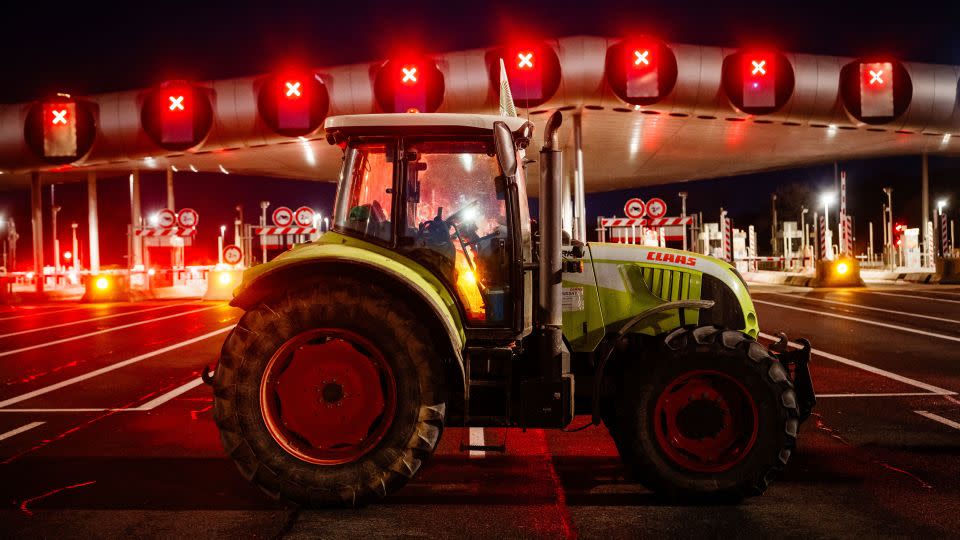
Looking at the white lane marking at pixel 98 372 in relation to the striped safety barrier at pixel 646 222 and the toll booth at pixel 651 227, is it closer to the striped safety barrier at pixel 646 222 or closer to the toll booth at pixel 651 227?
the toll booth at pixel 651 227

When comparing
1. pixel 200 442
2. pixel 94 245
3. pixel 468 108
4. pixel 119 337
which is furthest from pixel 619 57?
pixel 94 245

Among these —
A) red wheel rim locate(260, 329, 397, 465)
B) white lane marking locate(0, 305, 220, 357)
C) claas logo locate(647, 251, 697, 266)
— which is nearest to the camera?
A: red wheel rim locate(260, 329, 397, 465)

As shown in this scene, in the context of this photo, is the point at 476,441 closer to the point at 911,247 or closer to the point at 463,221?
the point at 463,221

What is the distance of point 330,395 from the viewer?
4.79 metres

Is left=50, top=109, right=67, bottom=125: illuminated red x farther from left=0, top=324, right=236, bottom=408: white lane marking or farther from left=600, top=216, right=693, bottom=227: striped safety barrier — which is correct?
left=600, top=216, right=693, bottom=227: striped safety barrier

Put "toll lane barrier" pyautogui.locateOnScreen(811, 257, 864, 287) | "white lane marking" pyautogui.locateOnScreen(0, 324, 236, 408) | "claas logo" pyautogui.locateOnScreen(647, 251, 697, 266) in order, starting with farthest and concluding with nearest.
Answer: "toll lane barrier" pyautogui.locateOnScreen(811, 257, 864, 287) < "white lane marking" pyautogui.locateOnScreen(0, 324, 236, 408) < "claas logo" pyautogui.locateOnScreen(647, 251, 697, 266)

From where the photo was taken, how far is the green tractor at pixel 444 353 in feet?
15.3

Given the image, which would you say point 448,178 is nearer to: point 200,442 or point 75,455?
point 200,442

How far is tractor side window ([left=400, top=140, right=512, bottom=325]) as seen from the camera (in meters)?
5.00

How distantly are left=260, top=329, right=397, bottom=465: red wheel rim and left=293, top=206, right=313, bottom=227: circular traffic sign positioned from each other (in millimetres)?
25530

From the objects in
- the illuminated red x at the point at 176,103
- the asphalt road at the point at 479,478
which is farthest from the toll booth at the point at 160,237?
the asphalt road at the point at 479,478

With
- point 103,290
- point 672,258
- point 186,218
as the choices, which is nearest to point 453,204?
point 672,258

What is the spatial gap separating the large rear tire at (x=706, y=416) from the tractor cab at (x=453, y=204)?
88 centimetres

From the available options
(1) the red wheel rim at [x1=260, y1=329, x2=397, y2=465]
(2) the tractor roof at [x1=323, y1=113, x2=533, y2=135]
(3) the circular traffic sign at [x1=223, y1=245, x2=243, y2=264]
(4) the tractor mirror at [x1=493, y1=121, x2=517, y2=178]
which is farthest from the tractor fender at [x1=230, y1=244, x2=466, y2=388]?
(3) the circular traffic sign at [x1=223, y1=245, x2=243, y2=264]
